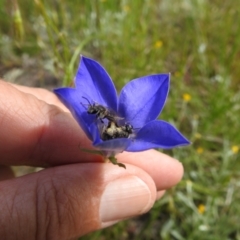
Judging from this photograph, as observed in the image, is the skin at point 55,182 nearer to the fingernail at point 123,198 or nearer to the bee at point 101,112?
the fingernail at point 123,198

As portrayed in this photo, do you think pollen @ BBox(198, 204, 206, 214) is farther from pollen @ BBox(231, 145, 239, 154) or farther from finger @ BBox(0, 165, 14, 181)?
finger @ BBox(0, 165, 14, 181)

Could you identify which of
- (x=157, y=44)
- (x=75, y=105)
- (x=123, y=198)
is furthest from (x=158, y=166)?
(x=157, y=44)

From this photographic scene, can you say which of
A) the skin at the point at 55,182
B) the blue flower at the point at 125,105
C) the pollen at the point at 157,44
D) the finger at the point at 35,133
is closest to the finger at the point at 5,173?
the skin at the point at 55,182

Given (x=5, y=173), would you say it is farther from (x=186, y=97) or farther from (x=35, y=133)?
(x=186, y=97)

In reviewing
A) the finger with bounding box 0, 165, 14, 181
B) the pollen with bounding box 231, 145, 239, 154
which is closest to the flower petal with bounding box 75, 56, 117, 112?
the finger with bounding box 0, 165, 14, 181

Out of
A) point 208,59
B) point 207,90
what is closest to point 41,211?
point 207,90
